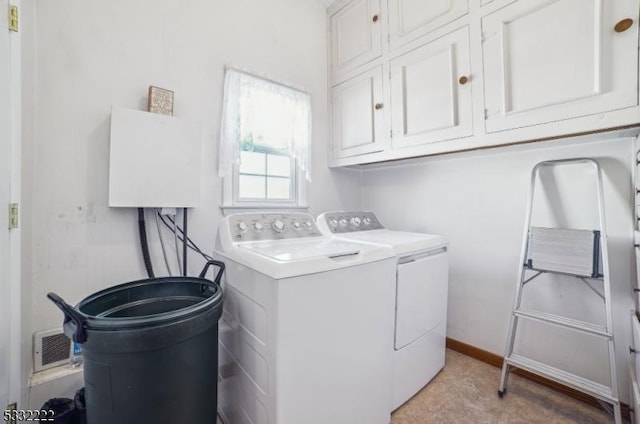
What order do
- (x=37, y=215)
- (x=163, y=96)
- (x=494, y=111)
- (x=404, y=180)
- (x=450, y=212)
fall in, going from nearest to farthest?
(x=37, y=215) → (x=494, y=111) → (x=163, y=96) → (x=450, y=212) → (x=404, y=180)

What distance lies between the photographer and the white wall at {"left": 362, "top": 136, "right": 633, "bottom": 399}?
1436mm

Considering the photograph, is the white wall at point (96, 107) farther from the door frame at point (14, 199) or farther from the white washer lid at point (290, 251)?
the white washer lid at point (290, 251)

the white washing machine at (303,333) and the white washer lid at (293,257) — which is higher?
the white washer lid at (293,257)

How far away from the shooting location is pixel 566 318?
1496 mm

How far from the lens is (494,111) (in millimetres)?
1486

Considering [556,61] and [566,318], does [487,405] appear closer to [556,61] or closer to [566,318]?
[566,318]

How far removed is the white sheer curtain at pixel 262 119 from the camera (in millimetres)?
1897

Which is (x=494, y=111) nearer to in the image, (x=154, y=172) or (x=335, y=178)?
(x=335, y=178)

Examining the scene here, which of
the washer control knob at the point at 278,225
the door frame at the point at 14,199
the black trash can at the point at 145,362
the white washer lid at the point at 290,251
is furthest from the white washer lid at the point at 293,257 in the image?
the door frame at the point at 14,199

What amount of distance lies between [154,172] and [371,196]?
6.19 feet

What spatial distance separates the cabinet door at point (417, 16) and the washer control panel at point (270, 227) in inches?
57.3

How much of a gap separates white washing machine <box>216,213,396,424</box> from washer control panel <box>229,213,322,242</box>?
0.02 meters

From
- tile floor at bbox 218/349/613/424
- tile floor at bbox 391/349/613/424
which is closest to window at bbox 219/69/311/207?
tile floor at bbox 218/349/613/424

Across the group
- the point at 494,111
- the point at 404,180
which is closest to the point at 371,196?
the point at 404,180
